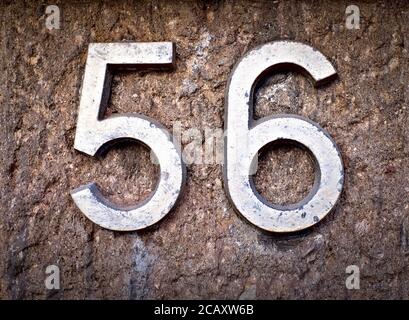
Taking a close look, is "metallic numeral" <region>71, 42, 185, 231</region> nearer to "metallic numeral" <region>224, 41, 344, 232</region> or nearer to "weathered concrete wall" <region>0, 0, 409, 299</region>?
"weathered concrete wall" <region>0, 0, 409, 299</region>

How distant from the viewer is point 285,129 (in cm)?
135

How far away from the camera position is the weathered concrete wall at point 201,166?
4.51ft

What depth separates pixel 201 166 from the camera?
140cm

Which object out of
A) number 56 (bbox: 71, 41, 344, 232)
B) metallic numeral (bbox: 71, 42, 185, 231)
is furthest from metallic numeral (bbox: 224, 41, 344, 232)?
metallic numeral (bbox: 71, 42, 185, 231)

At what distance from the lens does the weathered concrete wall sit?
138 cm

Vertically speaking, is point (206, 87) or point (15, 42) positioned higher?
point (15, 42)

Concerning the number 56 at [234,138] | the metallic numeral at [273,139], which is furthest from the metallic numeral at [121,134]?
the metallic numeral at [273,139]

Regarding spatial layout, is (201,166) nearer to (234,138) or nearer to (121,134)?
(234,138)

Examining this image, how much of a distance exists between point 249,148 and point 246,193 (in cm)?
11

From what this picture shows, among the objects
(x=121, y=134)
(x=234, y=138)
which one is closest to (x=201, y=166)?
(x=234, y=138)

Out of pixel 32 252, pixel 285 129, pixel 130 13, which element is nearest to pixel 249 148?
pixel 285 129

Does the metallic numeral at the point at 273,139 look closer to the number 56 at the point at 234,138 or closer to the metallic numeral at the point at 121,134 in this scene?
the number 56 at the point at 234,138
